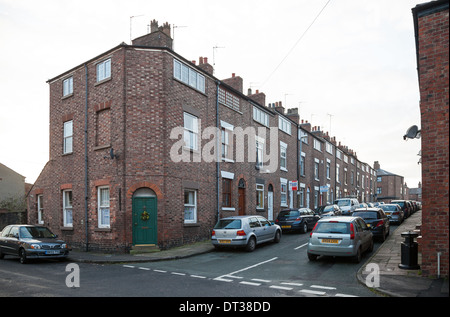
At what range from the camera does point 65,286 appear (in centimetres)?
904

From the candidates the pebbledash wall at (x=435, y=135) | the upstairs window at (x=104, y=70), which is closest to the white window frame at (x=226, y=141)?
the upstairs window at (x=104, y=70)

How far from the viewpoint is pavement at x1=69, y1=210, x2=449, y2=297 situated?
26.5ft

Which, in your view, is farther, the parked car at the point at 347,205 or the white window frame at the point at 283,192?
the parked car at the point at 347,205

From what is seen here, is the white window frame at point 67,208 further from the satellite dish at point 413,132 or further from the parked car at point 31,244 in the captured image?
the satellite dish at point 413,132

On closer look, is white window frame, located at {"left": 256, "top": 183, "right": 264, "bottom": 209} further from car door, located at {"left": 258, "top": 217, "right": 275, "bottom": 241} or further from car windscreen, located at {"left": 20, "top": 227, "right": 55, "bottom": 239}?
car windscreen, located at {"left": 20, "top": 227, "right": 55, "bottom": 239}

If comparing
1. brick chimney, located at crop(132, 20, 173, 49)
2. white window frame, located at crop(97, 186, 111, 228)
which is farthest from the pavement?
brick chimney, located at crop(132, 20, 173, 49)

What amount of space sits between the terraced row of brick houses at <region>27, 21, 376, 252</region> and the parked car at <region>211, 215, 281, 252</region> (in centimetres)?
206

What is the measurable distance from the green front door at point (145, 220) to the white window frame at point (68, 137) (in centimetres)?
580

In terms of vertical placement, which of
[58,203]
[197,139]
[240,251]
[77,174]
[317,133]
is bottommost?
[240,251]

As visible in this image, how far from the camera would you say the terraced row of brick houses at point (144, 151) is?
15.8m

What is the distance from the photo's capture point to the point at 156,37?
17.0 metres

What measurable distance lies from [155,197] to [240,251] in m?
4.30
